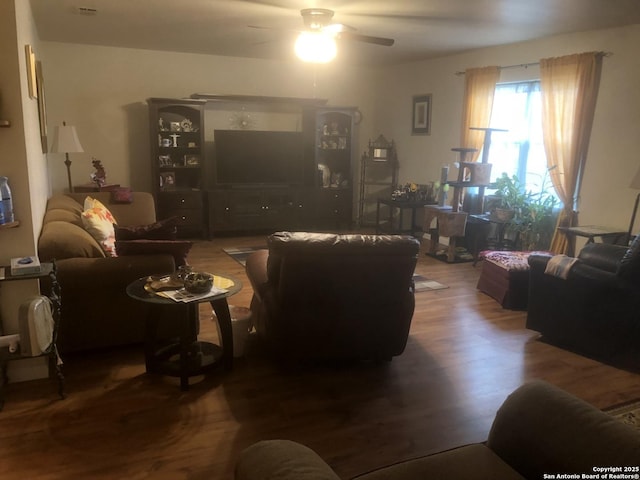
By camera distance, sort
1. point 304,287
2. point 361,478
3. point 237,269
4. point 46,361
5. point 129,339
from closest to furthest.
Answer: point 361,478 < point 304,287 < point 46,361 < point 129,339 < point 237,269

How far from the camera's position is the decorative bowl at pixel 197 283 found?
2537 millimetres

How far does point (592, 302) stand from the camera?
3.10 m

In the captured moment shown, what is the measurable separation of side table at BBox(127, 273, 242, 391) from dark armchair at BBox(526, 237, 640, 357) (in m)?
2.09

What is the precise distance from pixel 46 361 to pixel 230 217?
391 cm

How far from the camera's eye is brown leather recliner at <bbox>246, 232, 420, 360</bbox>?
8.24ft

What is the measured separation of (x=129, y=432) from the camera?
227 centimetres

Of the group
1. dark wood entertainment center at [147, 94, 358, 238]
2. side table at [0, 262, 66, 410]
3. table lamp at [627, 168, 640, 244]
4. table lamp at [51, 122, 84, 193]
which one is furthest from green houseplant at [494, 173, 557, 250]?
table lamp at [51, 122, 84, 193]

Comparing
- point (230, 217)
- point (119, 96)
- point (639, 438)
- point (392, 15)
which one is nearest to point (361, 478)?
point (639, 438)

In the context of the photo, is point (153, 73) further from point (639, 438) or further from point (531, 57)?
point (639, 438)

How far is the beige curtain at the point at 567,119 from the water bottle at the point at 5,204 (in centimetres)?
454

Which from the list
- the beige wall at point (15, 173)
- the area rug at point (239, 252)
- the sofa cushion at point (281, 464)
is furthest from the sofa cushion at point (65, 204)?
the sofa cushion at point (281, 464)

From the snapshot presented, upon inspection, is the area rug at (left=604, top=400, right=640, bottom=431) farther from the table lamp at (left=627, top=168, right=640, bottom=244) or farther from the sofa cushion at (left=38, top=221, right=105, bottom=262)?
the sofa cushion at (left=38, top=221, right=105, bottom=262)

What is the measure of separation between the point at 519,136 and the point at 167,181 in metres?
4.32

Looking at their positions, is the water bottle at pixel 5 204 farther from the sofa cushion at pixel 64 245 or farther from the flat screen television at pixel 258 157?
the flat screen television at pixel 258 157
